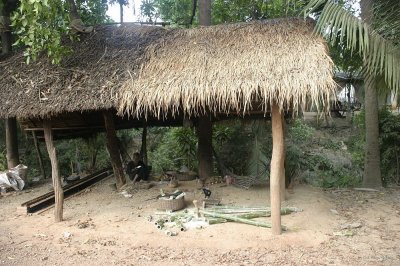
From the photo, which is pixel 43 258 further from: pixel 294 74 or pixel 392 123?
pixel 392 123

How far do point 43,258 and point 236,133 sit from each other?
6.56 meters

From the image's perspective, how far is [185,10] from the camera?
12250 millimetres

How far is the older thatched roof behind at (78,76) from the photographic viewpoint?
242 inches

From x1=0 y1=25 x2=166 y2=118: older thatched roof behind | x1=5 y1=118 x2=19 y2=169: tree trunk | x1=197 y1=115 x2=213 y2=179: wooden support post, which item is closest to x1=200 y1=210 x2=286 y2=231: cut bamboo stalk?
x1=0 y1=25 x2=166 y2=118: older thatched roof behind

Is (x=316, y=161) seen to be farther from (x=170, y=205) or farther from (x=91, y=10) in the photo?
(x=91, y=10)

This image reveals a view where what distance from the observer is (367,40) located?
5.14 m

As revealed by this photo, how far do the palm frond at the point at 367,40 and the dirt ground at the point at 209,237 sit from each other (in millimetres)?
2320

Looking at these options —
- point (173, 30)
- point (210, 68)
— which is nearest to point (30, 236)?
point (210, 68)

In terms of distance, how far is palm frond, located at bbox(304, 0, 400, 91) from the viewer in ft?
17.0

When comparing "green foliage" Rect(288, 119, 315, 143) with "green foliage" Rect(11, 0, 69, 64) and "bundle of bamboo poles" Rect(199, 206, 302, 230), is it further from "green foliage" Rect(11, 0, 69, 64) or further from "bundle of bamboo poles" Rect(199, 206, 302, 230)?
"green foliage" Rect(11, 0, 69, 64)

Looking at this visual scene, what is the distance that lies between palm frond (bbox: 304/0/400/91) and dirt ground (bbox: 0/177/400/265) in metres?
2.32

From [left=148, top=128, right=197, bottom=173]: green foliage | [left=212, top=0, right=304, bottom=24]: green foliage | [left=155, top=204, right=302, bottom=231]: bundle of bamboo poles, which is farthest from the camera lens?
[left=148, top=128, right=197, bottom=173]: green foliage

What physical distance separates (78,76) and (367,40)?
474 cm

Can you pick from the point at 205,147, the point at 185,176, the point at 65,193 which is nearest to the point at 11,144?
the point at 65,193
